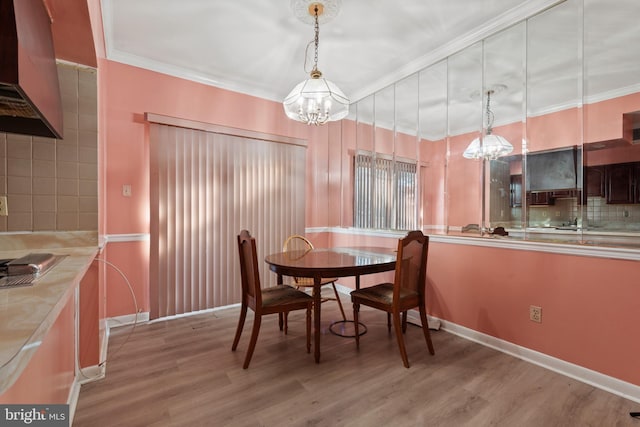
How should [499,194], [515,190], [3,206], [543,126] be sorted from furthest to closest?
[499,194] < [515,190] < [543,126] < [3,206]

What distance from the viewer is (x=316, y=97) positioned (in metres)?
2.30

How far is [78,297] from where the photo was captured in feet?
6.08

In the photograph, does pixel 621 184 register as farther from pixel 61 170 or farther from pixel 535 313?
pixel 61 170

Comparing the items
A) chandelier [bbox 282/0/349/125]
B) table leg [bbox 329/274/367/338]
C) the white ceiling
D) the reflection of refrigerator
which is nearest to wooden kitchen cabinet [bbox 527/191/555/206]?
the reflection of refrigerator

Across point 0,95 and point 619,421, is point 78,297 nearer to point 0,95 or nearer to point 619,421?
point 0,95

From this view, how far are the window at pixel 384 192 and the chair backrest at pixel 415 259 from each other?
1.05 meters

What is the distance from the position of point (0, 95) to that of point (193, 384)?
1825 mm

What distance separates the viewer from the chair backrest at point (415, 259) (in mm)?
2320

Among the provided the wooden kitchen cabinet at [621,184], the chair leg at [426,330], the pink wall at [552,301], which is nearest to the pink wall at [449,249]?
the pink wall at [552,301]

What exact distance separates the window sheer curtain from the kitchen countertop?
1423 mm

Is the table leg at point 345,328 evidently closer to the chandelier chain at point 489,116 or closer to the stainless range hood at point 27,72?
the chandelier chain at point 489,116

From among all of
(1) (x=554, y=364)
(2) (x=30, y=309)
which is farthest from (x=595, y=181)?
(2) (x=30, y=309)

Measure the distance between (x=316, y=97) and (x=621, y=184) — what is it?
2.25 m

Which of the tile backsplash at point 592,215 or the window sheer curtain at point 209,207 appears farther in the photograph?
the window sheer curtain at point 209,207
